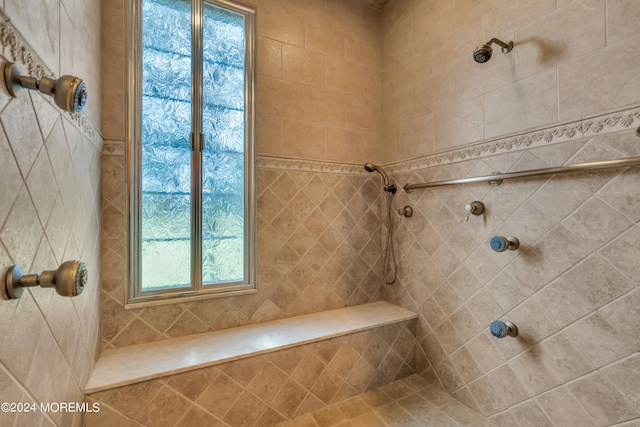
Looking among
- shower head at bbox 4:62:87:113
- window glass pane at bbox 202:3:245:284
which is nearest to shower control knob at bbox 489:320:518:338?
window glass pane at bbox 202:3:245:284

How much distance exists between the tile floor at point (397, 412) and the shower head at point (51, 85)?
1519mm

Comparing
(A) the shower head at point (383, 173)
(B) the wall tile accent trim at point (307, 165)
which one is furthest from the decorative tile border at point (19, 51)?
(A) the shower head at point (383, 173)

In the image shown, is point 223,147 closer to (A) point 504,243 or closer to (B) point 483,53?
(B) point 483,53

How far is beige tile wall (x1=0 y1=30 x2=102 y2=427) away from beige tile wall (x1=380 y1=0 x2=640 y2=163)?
5.61 ft

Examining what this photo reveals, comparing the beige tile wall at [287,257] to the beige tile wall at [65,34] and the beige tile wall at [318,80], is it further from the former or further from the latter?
the beige tile wall at [65,34]

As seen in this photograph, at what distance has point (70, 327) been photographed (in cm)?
88

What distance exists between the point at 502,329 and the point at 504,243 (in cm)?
39

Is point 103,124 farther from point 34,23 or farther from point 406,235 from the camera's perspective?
point 406,235

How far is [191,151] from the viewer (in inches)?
60.7

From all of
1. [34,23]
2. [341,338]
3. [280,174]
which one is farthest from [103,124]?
[341,338]

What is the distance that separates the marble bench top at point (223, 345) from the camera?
1.15 meters

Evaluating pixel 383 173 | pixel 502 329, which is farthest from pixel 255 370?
pixel 383 173

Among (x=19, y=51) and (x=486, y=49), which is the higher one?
(x=486, y=49)

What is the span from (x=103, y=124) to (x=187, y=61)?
1.82 ft
